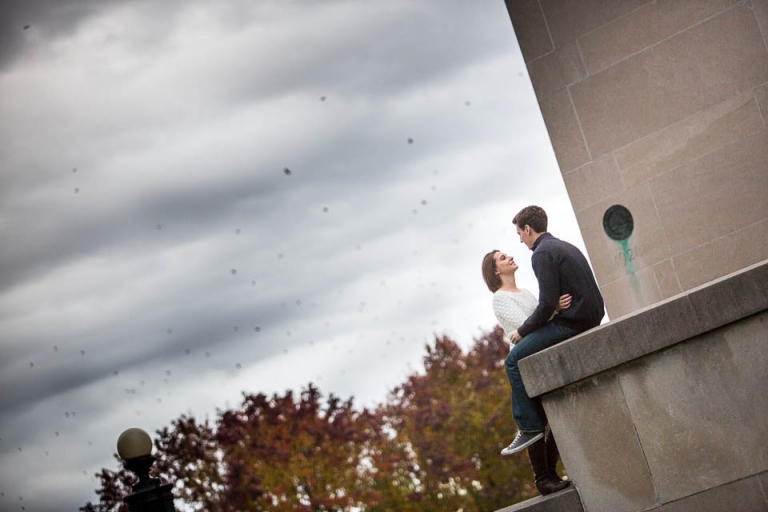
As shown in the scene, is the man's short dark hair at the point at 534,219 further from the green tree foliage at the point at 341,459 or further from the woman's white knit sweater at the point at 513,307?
the green tree foliage at the point at 341,459

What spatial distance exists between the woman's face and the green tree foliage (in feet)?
57.0

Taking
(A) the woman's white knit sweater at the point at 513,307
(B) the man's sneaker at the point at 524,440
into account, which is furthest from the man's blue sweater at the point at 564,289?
(B) the man's sneaker at the point at 524,440

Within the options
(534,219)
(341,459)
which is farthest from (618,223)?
(341,459)

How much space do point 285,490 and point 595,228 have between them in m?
15.9

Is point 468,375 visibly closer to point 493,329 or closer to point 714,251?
point 493,329

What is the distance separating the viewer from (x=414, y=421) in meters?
26.0

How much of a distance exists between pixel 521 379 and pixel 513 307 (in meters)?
0.65

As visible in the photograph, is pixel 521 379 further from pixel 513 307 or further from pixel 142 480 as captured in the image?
pixel 142 480

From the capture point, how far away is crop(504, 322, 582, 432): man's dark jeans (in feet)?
19.7

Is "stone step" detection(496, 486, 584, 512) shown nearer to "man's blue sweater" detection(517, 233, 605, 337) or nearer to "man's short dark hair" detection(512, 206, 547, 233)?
"man's blue sweater" detection(517, 233, 605, 337)

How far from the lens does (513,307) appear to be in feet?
21.2

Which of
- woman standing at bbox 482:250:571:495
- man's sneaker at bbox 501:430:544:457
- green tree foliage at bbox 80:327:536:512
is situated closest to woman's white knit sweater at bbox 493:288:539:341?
woman standing at bbox 482:250:571:495

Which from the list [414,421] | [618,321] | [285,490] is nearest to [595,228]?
[618,321]

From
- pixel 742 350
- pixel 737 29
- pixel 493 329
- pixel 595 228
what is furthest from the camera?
pixel 493 329
